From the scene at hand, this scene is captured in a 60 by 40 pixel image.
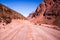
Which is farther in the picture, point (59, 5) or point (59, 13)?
point (59, 5)

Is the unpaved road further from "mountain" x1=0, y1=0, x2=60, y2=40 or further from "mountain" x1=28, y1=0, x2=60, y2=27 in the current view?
"mountain" x1=28, y1=0, x2=60, y2=27

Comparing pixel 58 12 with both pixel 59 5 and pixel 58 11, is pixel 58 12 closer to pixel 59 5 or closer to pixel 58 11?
pixel 58 11

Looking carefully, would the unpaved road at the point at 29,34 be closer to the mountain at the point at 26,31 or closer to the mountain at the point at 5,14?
the mountain at the point at 26,31

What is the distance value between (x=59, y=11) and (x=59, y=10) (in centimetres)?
64

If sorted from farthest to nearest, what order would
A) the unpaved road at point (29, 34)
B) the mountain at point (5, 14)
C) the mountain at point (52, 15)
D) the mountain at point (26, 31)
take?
the mountain at point (52, 15)
the mountain at point (5, 14)
the mountain at point (26, 31)
the unpaved road at point (29, 34)

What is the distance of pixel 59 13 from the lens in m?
56.8

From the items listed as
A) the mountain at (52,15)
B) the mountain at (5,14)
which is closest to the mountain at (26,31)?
the mountain at (5,14)

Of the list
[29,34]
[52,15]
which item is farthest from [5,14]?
[29,34]

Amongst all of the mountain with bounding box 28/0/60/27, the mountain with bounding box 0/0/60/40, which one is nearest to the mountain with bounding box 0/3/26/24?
the mountain with bounding box 0/0/60/40

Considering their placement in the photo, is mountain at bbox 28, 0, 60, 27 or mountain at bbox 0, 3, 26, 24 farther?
mountain at bbox 28, 0, 60, 27

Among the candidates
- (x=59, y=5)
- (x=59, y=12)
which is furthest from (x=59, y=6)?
(x=59, y=12)

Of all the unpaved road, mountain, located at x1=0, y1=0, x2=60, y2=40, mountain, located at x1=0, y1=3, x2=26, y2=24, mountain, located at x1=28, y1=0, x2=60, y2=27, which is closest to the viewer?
the unpaved road

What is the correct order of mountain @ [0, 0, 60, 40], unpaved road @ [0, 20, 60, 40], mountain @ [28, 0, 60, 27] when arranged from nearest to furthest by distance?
unpaved road @ [0, 20, 60, 40] < mountain @ [0, 0, 60, 40] < mountain @ [28, 0, 60, 27]

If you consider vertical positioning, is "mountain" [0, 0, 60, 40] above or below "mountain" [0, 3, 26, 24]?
below
